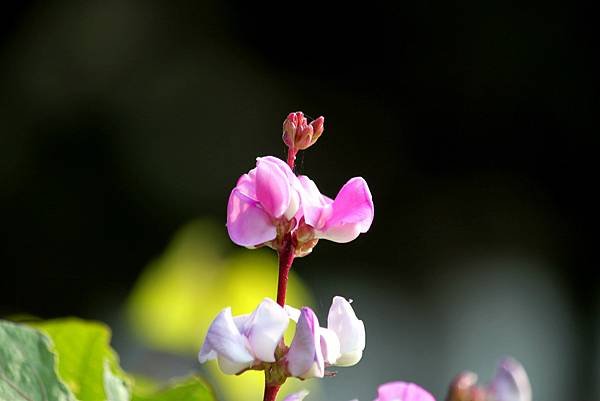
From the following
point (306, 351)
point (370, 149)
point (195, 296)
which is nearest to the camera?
point (306, 351)

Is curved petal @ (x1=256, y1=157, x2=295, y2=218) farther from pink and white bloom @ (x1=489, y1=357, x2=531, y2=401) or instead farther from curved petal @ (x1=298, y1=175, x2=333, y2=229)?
pink and white bloom @ (x1=489, y1=357, x2=531, y2=401)

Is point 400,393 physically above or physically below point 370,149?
below

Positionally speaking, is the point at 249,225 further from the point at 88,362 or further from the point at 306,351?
the point at 88,362

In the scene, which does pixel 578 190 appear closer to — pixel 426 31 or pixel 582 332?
pixel 582 332

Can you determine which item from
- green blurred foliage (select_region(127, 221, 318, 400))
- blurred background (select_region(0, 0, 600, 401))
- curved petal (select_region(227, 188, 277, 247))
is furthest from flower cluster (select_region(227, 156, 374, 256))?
blurred background (select_region(0, 0, 600, 401))

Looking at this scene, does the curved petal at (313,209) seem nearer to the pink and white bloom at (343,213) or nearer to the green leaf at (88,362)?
the pink and white bloom at (343,213)

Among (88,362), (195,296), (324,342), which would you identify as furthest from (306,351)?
(195,296)
